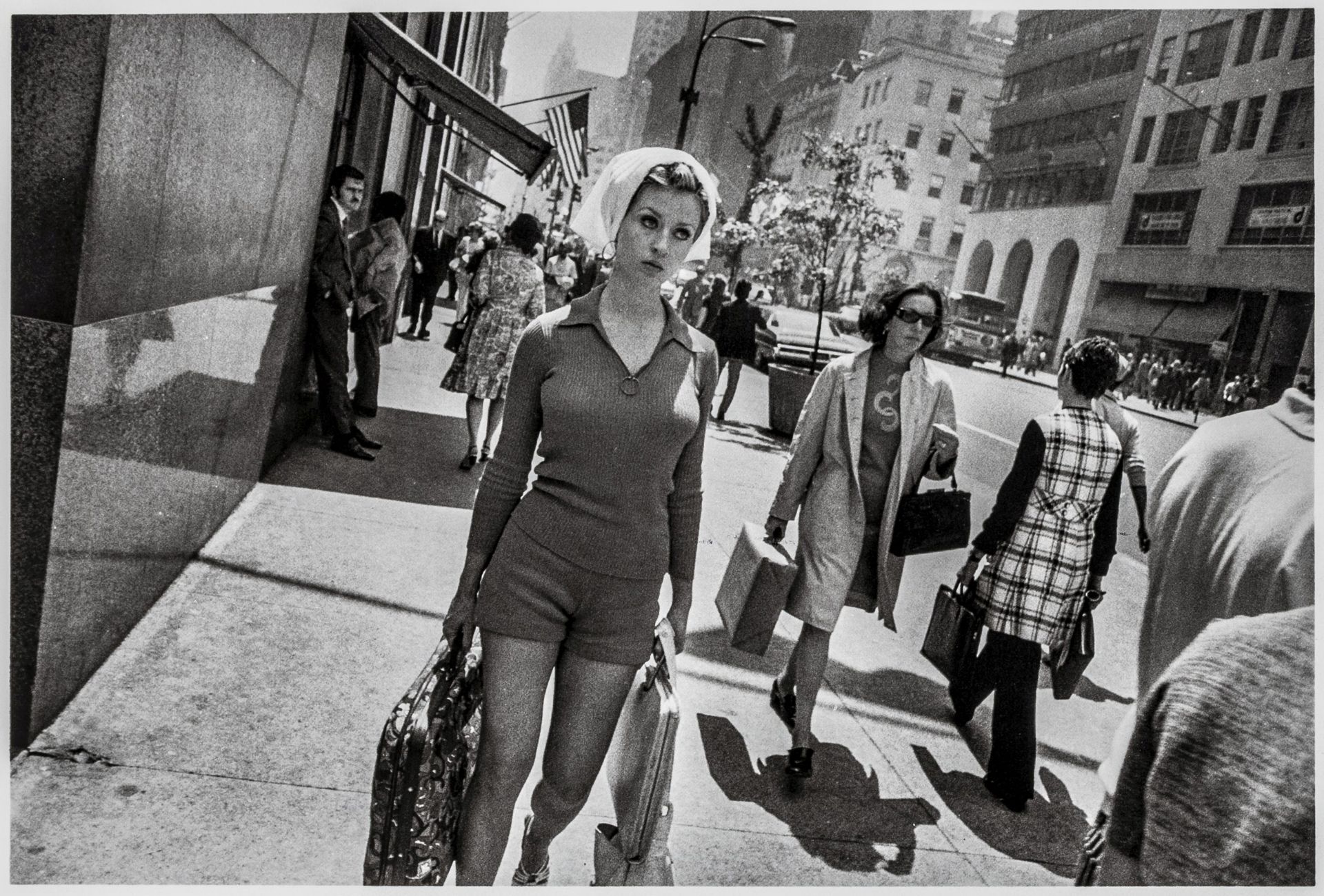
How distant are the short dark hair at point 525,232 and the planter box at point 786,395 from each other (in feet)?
17.0

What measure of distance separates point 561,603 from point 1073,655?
2722 mm

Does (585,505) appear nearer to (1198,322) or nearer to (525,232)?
(525,232)

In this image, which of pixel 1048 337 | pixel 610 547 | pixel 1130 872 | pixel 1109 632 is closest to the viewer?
pixel 1130 872

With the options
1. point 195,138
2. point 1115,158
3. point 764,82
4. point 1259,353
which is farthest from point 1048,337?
point 764,82

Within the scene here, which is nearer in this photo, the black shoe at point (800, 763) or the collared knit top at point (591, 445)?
the collared knit top at point (591, 445)

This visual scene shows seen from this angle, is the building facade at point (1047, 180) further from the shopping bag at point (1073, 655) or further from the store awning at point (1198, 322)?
the shopping bag at point (1073, 655)

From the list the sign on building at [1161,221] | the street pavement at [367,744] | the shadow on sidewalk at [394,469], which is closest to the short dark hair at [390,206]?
the shadow on sidewalk at [394,469]

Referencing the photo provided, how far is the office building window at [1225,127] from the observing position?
30.1 m

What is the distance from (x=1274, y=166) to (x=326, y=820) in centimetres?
2860

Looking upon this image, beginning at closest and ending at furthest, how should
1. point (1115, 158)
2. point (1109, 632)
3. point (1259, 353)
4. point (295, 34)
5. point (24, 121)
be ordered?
point (24, 121), point (295, 34), point (1109, 632), point (1259, 353), point (1115, 158)

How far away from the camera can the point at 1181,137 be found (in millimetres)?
35750

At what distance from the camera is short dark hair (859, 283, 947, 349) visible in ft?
13.5

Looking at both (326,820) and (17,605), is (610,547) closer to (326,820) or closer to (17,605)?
(326,820)

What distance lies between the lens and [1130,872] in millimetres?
1174
